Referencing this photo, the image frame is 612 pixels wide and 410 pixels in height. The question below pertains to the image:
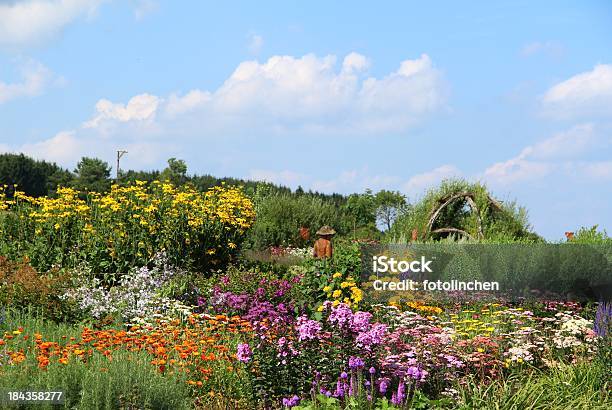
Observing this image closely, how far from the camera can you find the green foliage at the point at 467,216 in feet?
53.9

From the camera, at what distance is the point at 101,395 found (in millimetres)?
4562

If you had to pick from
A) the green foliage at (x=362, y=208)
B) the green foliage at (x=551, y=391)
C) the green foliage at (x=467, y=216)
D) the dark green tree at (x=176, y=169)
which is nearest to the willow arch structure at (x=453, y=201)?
the green foliage at (x=467, y=216)

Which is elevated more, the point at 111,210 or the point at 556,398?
the point at 111,210

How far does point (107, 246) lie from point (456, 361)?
7.67 metres

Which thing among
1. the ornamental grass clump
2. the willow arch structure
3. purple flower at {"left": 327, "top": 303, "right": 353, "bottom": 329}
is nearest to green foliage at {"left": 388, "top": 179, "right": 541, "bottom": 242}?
the willow arch structure

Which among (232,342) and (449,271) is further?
(449,271)

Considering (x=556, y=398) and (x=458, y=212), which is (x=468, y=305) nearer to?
(x=556, y=398)

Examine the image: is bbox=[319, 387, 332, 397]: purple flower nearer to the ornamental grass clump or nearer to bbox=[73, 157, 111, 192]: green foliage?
the ornamental grass clump

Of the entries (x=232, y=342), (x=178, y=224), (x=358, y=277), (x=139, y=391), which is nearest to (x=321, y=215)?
(x=178, y=224)

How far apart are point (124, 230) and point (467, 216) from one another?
874 centimetres

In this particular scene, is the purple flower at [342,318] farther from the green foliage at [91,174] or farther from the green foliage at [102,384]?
the green foliage at [91,174]

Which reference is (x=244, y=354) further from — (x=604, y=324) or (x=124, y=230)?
(x=124, y=230)

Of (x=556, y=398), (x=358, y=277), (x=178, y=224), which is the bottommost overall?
(x=556, y=398)

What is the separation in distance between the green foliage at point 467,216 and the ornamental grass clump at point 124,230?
5.14 meters
